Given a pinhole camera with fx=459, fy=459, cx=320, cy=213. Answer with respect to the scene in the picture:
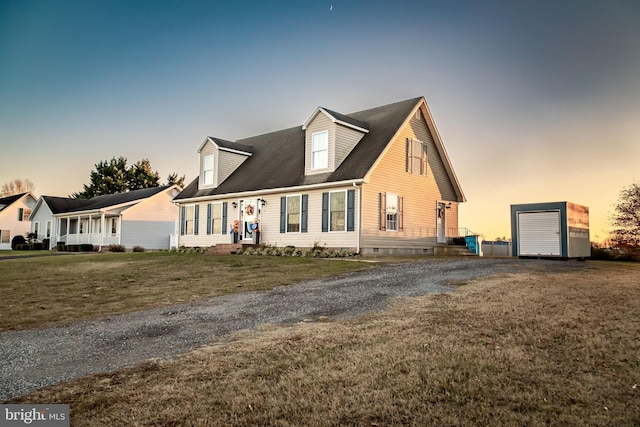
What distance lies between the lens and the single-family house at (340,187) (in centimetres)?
1959

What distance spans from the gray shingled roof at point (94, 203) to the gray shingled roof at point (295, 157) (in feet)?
37.2

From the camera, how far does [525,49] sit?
1716 cm

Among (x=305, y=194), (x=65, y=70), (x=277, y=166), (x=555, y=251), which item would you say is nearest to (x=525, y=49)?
(x=555, y=251)

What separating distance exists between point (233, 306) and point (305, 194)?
38.8 feet

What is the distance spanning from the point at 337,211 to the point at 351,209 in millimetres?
811

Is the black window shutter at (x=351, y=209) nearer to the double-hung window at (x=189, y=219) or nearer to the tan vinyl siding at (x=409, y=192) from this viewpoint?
the tan vinyl siding at (x=409, y=192)

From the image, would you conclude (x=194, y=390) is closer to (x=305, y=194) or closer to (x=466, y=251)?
(x=305, y=194)

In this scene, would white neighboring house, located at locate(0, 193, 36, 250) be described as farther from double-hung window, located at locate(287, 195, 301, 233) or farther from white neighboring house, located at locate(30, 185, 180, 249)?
double-hung window, located at locate(287, 195, 301, 233)

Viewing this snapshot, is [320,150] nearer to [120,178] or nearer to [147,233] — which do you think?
[147,233]

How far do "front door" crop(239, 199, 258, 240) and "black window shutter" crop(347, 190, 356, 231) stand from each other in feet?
19.4

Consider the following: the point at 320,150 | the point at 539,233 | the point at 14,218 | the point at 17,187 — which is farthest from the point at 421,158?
the point at 17,187

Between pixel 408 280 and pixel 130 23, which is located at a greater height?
pixel 130 23

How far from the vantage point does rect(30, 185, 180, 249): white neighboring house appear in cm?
3459

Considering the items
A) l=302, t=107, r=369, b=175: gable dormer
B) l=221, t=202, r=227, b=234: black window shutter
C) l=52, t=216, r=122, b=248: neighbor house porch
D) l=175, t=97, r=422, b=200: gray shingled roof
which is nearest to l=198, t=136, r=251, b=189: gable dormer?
l=175, t=97, r=422, b=200: gray shingled roof
